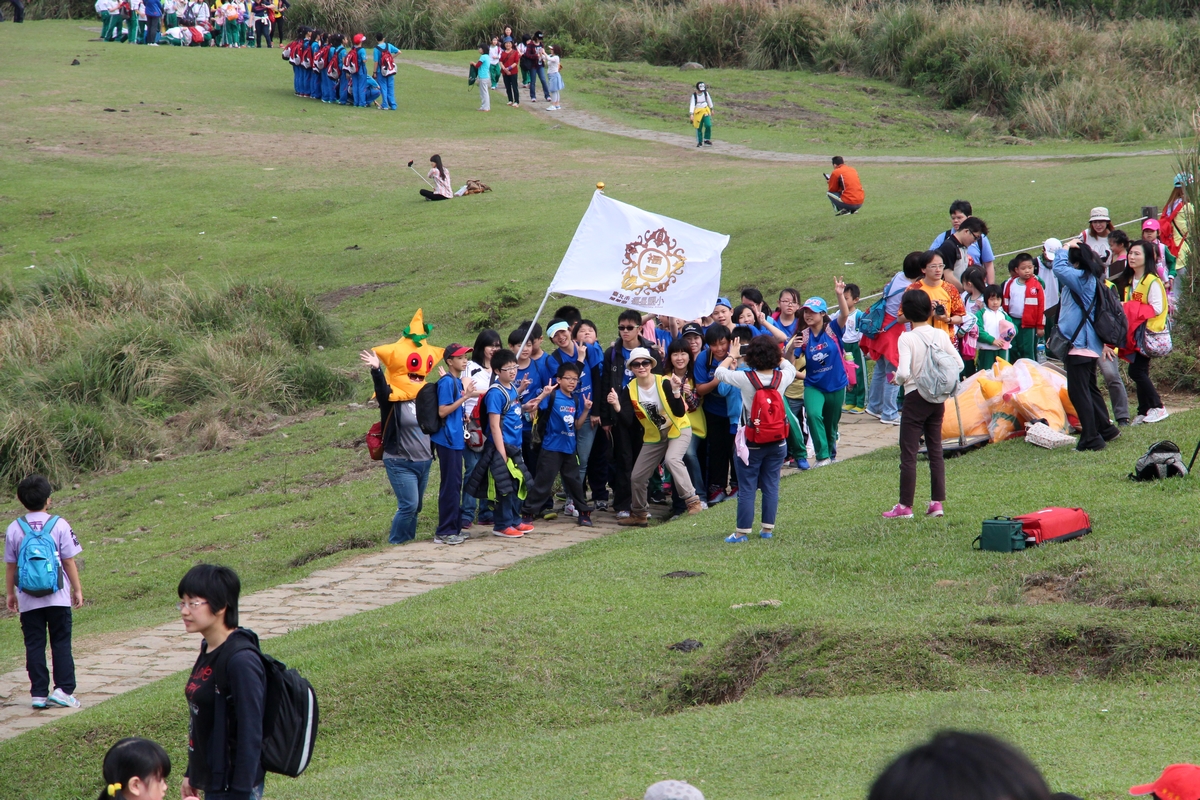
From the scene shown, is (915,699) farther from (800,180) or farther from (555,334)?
(800,180)

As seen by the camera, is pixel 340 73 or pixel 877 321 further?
pixel 340 73

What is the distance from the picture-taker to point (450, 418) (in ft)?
37.2

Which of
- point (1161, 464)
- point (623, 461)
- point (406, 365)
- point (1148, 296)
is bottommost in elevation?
point (623, 461)

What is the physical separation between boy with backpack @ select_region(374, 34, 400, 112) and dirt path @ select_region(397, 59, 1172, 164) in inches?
174

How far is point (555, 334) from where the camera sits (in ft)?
39.8

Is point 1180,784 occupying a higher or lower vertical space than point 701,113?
lower

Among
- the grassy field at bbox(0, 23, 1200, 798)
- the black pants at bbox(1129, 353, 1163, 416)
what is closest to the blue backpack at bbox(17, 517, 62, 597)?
the grassy field at bbox(0, 23, 1200, 798)

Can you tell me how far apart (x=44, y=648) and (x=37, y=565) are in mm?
665

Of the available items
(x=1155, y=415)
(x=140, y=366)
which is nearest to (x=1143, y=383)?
(x=1155, y=415)

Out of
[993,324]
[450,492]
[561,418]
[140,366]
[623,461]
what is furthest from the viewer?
[140,366]

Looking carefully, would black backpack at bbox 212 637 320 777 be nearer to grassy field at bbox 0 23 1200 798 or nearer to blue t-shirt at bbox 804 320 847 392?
grassy field at bbox 0 23 1200 798

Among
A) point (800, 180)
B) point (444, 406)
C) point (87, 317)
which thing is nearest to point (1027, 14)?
point (800, 180)

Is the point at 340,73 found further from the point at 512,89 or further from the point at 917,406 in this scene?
the point at 917,406

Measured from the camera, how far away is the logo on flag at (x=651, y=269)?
12.1 metres
